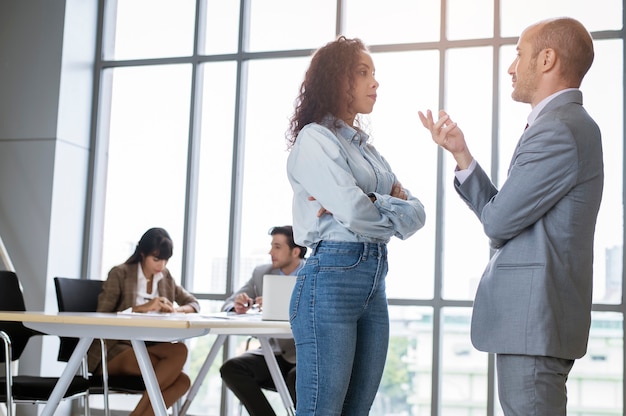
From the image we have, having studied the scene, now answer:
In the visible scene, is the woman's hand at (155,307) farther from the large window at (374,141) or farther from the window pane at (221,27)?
→ the window pane at (221,27)

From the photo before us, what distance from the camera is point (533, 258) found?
1854 mm

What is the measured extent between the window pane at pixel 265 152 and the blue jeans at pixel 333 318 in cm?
347

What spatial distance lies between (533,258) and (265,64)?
4.03 metres

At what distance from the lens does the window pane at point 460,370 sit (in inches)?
195

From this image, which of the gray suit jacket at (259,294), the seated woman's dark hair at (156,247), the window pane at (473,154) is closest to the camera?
the gray suit jacket at (259,294)

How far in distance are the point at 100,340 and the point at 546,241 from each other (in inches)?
99.2

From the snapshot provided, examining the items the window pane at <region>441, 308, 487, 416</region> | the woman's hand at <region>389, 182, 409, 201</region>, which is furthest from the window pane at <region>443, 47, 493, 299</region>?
the woman's hand at <region>389, 182, 409, 201</region>

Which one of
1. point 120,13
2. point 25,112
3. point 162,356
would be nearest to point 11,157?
point 25,112

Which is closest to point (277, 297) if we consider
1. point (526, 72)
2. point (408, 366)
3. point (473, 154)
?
point (526, 72)

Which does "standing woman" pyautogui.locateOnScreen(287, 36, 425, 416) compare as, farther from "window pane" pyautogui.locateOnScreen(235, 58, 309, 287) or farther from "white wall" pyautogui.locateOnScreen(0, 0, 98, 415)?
"white wall" pyautogui.locateOnScreen(0, 0, 98, 415)

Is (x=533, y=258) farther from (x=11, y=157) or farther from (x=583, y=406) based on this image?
(x=11, y=157)

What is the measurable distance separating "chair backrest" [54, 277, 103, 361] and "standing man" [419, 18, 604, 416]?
8.51 ft

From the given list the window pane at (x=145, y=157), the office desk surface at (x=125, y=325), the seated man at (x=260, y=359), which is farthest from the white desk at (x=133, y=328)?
the window pane at (x=145, y=157)

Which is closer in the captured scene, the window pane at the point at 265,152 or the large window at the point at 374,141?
the large window at the point at 374,141
